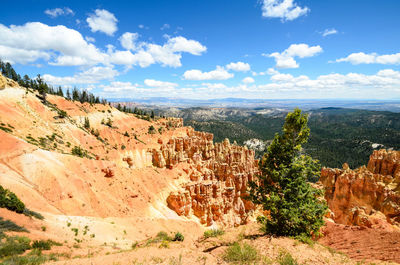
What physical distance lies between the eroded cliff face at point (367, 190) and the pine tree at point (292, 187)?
24.1m

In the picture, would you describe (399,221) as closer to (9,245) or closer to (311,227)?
(311,227)

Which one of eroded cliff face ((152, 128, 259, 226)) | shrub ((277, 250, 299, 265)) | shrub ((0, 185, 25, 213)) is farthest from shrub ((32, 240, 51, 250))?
eroded cliff face ((152, 128, 259, 226))

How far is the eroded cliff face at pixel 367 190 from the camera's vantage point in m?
33.4

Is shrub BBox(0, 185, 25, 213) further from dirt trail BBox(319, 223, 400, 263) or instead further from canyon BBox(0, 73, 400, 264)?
dirt trail BBox(319, 223, 400, 263)

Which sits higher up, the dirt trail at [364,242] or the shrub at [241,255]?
the shrub at [241,255]

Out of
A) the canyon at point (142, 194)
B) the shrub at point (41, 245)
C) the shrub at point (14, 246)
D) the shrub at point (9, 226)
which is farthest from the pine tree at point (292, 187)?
the shrub at point (9, 226)

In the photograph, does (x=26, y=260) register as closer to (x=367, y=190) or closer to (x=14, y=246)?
(x=14, y=246)

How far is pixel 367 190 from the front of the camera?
127 feet

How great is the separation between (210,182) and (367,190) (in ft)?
101

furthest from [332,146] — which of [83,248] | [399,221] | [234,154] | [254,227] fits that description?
[83,248]

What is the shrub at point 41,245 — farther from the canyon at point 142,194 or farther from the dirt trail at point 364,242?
the dirt trail at point 364,242

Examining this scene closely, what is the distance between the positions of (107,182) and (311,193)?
27.2m

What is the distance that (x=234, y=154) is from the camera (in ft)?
178

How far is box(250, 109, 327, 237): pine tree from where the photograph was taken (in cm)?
1140
